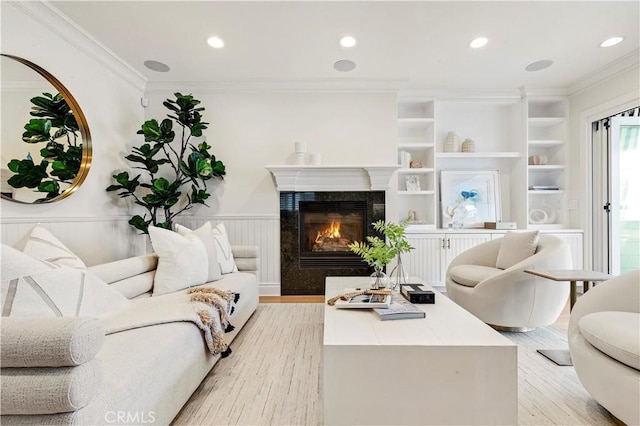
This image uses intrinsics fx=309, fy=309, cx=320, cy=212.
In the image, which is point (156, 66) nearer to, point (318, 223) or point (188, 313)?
point (318, 223)

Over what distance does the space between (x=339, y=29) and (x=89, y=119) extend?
2446mm

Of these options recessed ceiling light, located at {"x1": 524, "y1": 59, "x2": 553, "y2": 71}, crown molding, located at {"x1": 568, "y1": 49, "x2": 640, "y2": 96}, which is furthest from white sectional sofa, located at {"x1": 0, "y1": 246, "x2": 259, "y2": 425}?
crown molding, located at {"x1": 568, "y1": 49, "x2": 640, "y2": 96}

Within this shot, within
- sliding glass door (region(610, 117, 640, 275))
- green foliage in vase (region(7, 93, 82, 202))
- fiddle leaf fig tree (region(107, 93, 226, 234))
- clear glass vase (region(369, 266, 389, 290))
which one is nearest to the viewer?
clear glass vase (region(369, 266, 389, 290))

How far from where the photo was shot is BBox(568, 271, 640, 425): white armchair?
1261mm

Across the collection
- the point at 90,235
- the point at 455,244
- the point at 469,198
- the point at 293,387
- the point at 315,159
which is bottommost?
the point at 293,387

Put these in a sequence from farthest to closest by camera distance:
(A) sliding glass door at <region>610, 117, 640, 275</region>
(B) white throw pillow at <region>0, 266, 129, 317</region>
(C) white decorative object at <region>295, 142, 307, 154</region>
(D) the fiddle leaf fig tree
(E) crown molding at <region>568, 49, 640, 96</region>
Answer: (C) white decorative object at <region>295, 142, 307, 154</region> < (A) sliding glass door at <region>610, 117, 640, 275</region> < (D) the fiddle leaf fig tree < (E) crown molding at <region>568, 49, 640, 96</region> < (B) white throw pillow at <region>0, 266, 129, 317</region>

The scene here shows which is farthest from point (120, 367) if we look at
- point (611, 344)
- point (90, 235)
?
point (90, 235)

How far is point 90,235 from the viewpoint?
290 cm

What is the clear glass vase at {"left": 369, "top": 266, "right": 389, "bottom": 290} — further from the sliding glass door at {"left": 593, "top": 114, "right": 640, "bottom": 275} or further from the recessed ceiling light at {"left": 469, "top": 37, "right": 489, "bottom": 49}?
the sliding glass door at {"left": 593, "top": 114, "right": 640, "bottom": 275}

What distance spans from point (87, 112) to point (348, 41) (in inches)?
98.9

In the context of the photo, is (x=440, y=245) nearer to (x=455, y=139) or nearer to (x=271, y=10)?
(x=455, y=139)

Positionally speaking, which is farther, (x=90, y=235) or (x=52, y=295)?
(x=90, y=235)

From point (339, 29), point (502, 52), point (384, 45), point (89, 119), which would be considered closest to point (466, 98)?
point (502, 52)

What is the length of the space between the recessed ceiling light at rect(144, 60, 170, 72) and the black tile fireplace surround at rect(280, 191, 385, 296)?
6.21 feet
